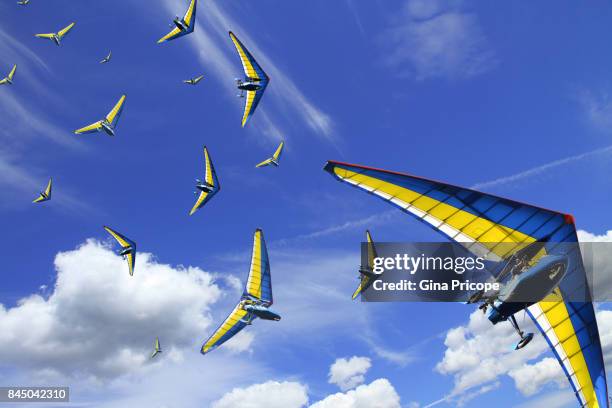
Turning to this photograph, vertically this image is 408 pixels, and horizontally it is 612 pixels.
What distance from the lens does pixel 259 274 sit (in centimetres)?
4247

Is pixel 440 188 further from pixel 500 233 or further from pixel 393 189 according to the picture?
pixel 500 233

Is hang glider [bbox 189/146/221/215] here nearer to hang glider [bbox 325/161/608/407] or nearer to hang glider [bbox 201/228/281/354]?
hang glider [bbox 201/228/281/354]

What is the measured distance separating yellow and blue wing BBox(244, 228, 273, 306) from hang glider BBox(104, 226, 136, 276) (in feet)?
52.0

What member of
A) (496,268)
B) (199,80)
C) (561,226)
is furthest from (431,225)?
(199,80)

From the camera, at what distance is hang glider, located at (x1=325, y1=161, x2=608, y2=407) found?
13922 millimetres

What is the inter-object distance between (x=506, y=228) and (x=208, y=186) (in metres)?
38.6

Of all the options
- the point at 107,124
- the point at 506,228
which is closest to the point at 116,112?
the point at 107,124

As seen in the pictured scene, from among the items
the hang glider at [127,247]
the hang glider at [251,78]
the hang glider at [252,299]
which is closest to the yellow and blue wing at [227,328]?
the hang glider at [252,299]

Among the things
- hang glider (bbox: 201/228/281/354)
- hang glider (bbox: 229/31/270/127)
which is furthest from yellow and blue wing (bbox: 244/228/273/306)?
hang glider (bbox: 229/31/270/127)

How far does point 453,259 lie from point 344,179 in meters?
6.74

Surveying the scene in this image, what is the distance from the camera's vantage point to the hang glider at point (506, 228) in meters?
13.9

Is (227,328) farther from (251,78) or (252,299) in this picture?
(251,78)

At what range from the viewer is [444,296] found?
17.6 m

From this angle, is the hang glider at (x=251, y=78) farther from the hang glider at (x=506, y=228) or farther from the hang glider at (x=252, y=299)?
the hang glider at (x=506, y=228)
